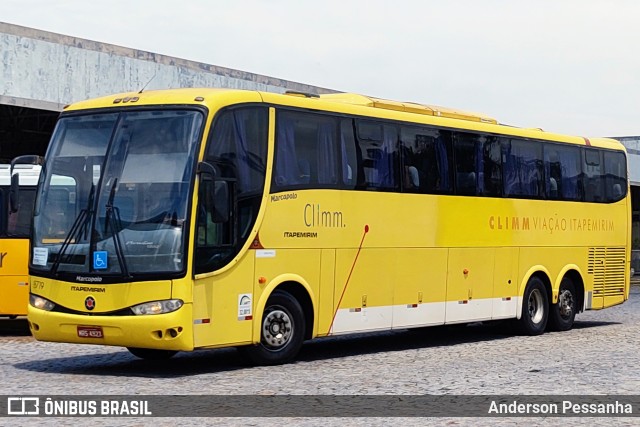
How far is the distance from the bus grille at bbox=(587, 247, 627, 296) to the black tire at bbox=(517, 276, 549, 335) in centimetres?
172

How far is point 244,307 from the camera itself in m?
14.5

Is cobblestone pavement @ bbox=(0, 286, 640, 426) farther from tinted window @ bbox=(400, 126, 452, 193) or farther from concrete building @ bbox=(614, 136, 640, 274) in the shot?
concrete building @ bbox=(614, 136, 640, 274)

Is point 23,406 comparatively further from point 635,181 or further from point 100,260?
point 635,181

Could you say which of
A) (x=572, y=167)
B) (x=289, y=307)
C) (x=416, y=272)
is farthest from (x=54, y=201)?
(x=572, y=167)

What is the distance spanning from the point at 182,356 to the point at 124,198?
3.71m

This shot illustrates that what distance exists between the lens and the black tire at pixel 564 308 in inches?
856

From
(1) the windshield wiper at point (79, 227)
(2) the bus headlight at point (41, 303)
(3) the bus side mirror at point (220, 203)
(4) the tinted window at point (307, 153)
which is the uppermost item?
(4) the tinted window at point (307, 153)

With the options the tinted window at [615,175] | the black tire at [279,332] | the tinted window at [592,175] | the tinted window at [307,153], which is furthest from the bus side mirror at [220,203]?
the tinted window at [615,175]

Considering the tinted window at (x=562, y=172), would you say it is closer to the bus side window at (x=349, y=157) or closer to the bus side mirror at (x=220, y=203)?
the bus side window at (x=349, y=157)

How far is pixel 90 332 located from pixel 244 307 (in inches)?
71.3

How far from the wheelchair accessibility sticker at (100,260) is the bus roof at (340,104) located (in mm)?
1835

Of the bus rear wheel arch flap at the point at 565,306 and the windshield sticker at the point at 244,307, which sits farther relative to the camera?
the bus rear wheel arch flap at the point at 565,306

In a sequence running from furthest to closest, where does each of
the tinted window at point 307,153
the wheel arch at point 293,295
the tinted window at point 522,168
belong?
the tinted window at point 522,168, the tinted window at point 307,153, the wheel arch at point 293,295

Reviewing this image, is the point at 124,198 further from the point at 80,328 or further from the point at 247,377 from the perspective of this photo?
the point at 247,377
